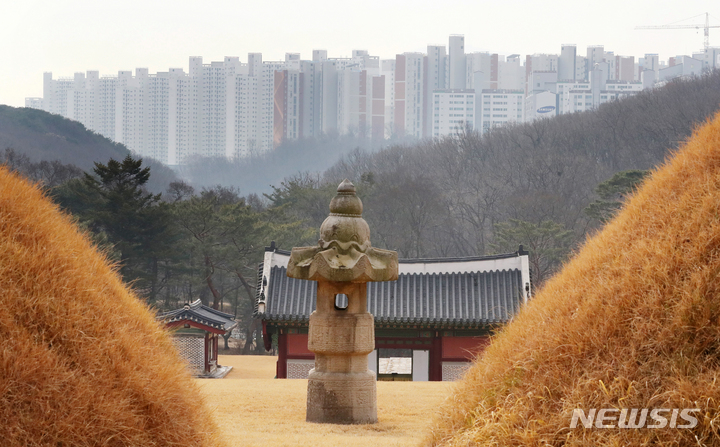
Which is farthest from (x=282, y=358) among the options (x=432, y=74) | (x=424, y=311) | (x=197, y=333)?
(x=432, y=74)

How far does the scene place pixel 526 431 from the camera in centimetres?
385

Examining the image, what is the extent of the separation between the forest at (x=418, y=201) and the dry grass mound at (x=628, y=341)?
8343 mm

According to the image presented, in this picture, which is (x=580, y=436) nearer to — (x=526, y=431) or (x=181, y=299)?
(x=526, y=431)

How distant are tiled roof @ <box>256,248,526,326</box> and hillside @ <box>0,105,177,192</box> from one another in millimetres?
35785

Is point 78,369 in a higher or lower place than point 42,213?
lower

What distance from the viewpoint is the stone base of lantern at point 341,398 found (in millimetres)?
6789

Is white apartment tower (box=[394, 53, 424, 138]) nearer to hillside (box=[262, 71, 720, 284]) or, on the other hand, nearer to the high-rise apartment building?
the high-rise apartment building

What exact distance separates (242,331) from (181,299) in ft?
10.9

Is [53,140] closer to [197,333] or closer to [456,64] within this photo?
[197,333]

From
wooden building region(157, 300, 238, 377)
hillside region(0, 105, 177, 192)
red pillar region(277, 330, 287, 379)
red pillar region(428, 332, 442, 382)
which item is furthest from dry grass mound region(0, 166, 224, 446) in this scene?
hillside region(0, 105, 177, 192)

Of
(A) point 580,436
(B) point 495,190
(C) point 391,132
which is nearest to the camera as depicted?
(A) point 580,436

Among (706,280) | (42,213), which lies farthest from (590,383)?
(42,213)

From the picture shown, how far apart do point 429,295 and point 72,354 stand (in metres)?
11.7

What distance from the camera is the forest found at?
80.3ft
